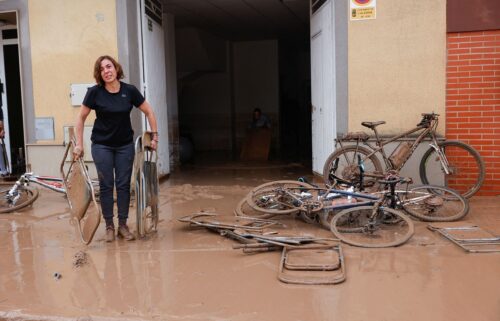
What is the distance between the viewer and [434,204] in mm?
5055

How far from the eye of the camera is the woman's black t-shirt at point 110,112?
4582 mm

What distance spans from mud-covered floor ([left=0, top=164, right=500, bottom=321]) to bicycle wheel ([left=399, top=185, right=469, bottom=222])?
0.59ft

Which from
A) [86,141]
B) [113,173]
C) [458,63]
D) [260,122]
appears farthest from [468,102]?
[260,122]

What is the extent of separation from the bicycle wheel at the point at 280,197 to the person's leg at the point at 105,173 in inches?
55.4

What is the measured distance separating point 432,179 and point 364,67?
1667 millimetres

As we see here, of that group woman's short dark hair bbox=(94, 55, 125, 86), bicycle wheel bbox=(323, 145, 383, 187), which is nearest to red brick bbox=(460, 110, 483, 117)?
bicycle wheel bbox=(323, 145, 383, 187)

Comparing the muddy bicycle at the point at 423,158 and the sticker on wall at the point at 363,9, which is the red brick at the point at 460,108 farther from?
the sticker on wall at the point at 363,9

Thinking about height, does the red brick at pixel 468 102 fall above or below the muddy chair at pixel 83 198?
above

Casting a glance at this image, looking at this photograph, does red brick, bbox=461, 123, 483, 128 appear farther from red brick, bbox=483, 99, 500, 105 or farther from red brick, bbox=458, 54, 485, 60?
red brick, bbox=458, 54, 485, 60

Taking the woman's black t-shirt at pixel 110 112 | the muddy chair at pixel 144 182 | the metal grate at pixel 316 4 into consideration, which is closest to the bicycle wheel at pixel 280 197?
the muddy chair at pixel 144 182

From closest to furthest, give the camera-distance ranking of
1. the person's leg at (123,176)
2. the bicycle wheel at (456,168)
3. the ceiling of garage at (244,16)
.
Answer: the person's leg at (123,176) → the bicycle wheel at (456,168) → the ceiling of garage at (244,16)

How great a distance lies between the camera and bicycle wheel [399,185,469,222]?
16.7 feet

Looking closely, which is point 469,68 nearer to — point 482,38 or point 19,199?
point 482,38

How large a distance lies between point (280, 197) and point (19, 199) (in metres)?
3.41
